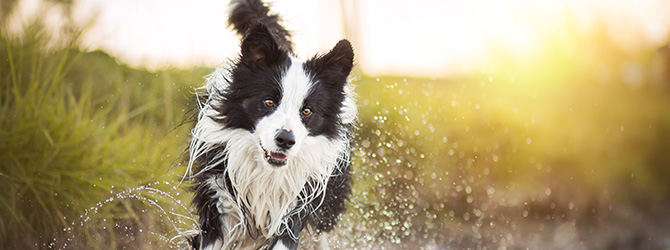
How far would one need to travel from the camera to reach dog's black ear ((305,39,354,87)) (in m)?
3.00

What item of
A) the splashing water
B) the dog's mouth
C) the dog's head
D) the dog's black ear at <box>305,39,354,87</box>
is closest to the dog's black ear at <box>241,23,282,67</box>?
the dog's head

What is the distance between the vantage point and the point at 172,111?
526cm

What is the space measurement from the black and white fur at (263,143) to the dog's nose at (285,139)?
9 centimetres

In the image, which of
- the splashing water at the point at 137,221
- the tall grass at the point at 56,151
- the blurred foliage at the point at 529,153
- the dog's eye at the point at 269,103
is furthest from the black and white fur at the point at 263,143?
the blurred foliage at the point at 529,153

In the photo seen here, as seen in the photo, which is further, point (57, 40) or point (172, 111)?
point (172, 111)

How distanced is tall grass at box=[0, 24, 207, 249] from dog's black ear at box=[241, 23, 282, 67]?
1.26m

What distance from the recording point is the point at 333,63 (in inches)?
120

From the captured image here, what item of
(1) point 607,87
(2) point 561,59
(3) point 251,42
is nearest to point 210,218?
(3) point 251,42

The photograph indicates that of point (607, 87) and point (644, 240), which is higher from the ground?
point (607, 87)

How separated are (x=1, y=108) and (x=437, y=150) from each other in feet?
13.4

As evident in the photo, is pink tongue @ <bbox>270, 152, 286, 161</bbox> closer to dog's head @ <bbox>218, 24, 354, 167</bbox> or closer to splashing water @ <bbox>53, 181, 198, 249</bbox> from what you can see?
dog's head @ <bbox>218, 24, 354, 167</bbox>

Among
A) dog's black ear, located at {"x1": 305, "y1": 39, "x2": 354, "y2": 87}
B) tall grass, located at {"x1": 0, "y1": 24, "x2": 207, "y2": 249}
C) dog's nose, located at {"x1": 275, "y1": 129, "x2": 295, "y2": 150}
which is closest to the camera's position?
dog's nose, located at {"x1": 275, "y1": 129, "x2": 295, "y2": 150}

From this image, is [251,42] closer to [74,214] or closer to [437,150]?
[74,214]

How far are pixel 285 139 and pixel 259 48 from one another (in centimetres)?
64
